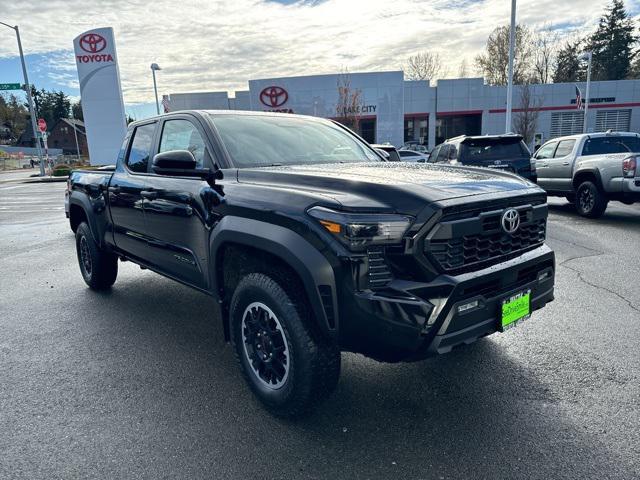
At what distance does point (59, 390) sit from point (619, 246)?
7651 millimetres

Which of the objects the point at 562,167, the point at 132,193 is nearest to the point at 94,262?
the point at 132,193

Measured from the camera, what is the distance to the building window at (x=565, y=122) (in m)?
40.1

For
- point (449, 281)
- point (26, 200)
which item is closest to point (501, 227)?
point (449, 281)

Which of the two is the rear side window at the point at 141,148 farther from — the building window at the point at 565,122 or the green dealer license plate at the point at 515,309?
the building window at the point at 565,122

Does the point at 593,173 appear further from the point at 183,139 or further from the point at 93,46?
the point at 93,46

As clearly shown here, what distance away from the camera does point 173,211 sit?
3.67 m

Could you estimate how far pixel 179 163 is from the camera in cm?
317

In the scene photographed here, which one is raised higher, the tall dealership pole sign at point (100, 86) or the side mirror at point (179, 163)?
the tall dealership pole sign at point (100, 86)

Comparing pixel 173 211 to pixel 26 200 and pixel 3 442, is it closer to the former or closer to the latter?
pixel 3 442

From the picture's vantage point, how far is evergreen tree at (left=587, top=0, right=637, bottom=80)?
63250mm

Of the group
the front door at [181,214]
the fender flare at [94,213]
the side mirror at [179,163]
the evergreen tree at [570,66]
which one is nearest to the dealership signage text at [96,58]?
the fender flare at [94,213]

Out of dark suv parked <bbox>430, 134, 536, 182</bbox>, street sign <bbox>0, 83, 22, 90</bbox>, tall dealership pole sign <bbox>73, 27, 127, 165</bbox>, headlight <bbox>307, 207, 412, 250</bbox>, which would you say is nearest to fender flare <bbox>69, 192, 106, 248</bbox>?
headlight <bbox>307, 207, 412, 250</bbox>

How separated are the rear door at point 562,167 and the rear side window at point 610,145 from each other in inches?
12.4

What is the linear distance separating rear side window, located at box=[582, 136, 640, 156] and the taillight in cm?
123
